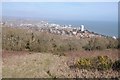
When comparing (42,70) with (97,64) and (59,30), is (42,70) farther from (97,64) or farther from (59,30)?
(59,30)

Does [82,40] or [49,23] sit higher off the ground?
[49,23]

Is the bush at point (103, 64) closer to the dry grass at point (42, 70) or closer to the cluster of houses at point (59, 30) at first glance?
the dry grass at point (42, 70)

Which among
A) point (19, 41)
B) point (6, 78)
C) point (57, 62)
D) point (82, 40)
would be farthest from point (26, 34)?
point (6, 78)

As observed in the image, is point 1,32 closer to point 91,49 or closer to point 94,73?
point 91,49

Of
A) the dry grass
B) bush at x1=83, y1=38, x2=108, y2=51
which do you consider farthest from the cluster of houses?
the dry grass

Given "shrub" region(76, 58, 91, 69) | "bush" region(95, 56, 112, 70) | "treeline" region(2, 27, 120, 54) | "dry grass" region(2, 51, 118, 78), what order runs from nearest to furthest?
"dry grass" region(2, 51, 118, 78) < "bush" region(95, 56, 112, 70) < "shrub" region(76, 58, 91, 69) < "treeline" region(2, 27, 120, 54)

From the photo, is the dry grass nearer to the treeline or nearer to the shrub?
the shrub

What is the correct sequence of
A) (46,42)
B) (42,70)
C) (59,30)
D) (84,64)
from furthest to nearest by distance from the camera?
(59,30), (46,42), (84,64), (42,70)

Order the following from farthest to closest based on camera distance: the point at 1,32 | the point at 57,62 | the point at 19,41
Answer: the point at 1,32, the point at 19,41, the point at 57,62

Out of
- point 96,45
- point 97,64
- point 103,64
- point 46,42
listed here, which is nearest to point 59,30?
point 46,42
